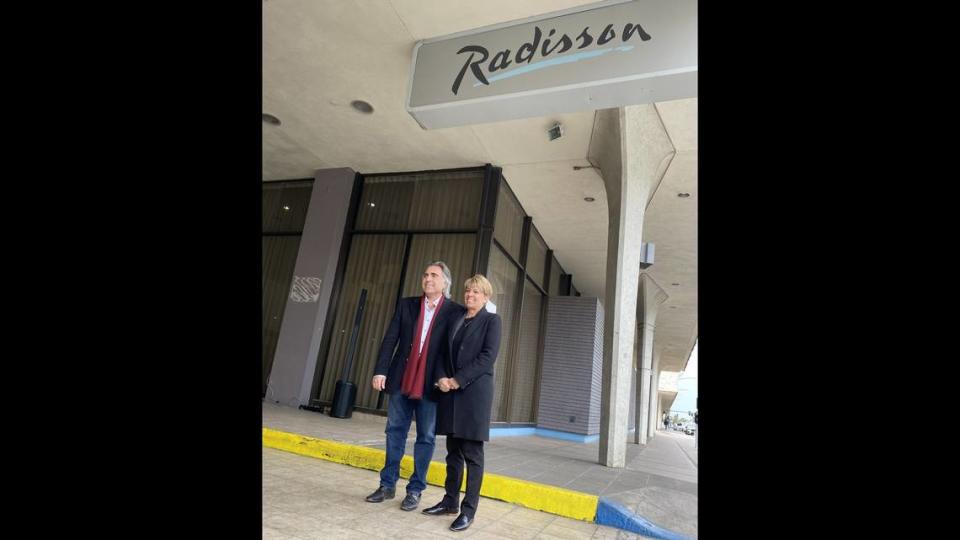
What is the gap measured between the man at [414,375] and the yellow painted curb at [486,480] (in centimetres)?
64

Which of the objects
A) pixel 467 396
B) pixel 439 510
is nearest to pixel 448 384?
pixel 467 396

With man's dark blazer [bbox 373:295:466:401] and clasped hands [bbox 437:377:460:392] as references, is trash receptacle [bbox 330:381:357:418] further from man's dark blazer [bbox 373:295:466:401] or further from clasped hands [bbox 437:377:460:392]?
clasped hands [bbox 437:377:460:392]

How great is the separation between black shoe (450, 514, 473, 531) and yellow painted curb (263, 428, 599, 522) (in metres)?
0.83

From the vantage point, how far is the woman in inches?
108

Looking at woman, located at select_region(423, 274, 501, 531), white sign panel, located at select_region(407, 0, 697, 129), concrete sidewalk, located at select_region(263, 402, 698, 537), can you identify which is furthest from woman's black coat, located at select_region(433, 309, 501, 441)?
white sign panel, located at select_region(407, 0, 697, 129)

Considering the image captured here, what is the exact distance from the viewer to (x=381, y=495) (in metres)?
2.87

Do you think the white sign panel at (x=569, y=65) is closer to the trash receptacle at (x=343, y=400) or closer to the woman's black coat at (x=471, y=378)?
the woman's black coat at (x=471, y=378)

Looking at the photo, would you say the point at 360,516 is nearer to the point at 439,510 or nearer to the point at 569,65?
the point at 439,510
